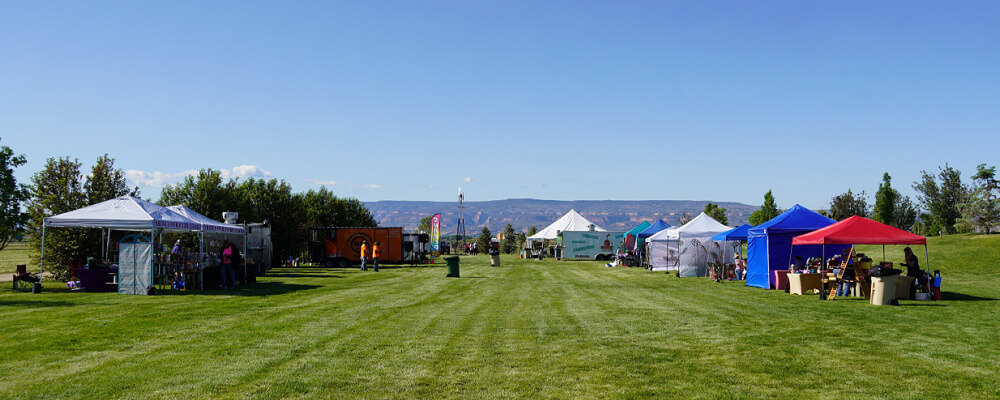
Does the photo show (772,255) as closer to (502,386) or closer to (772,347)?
(772,347)

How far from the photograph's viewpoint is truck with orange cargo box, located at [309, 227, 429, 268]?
128ft

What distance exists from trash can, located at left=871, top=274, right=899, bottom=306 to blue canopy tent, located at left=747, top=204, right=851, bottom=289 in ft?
17.8

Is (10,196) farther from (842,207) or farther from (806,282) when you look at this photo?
(842,207)

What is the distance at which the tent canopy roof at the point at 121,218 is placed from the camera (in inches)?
680

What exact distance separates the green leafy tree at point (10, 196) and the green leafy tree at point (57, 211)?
0.55 m

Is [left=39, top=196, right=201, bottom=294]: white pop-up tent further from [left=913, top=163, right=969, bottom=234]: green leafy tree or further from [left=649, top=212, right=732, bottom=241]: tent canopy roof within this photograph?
[left=913, top=163, right=969, bottom=234]: green leafy tree

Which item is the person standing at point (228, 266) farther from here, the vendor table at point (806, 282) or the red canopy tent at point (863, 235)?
the red canopy tent at point (863, 235)

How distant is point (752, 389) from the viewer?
684cm

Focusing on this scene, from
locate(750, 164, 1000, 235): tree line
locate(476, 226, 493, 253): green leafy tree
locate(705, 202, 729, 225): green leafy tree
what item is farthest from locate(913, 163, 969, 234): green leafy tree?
locate(476, 226, 493, 253): green leafy tree

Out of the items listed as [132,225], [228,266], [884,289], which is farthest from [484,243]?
[884,289]

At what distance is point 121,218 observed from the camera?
17.4 metres

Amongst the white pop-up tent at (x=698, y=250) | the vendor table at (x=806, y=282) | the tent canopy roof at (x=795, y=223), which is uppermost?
the tent canopy roof at (x=795, y=223)

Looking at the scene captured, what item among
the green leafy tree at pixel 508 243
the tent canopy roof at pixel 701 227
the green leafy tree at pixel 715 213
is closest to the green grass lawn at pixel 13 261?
the tent canopy roof at pixel 701 227

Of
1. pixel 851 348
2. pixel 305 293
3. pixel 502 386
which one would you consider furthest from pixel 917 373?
pixel 305 293
